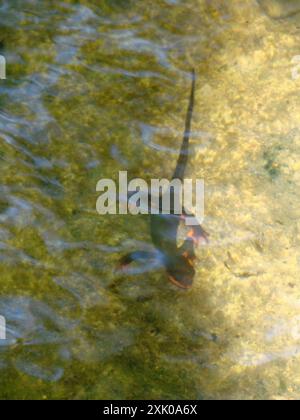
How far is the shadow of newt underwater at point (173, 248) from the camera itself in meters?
3.84

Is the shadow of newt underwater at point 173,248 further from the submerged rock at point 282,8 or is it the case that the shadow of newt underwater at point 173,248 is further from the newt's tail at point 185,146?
the submerged rock at point 282,8

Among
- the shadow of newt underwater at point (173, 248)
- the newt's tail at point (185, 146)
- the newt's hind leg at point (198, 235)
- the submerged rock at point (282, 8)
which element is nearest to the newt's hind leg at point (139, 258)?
the shadow of newt underwater at point (173, 248)

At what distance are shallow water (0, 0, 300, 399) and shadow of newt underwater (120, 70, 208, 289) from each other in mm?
89

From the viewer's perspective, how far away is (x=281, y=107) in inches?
184

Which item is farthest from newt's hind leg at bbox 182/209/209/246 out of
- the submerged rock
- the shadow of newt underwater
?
the submerged rock

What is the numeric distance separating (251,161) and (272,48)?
144 centimetres

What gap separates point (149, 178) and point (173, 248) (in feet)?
2.37

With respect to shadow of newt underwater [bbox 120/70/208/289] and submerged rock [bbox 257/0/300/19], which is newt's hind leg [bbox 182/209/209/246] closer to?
shadow of newt underwater [bbox 120/70/208/289]

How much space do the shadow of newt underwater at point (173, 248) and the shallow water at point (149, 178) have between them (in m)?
0.09

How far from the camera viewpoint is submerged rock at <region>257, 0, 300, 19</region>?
5.19 m

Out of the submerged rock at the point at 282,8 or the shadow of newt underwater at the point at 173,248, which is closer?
the shadow of newt underwater at the point at 173,248

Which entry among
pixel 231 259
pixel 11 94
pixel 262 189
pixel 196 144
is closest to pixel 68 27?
pixel 11 94

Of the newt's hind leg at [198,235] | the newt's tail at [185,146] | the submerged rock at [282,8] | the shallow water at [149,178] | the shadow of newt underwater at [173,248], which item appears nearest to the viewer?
the shallow water at [149,178]

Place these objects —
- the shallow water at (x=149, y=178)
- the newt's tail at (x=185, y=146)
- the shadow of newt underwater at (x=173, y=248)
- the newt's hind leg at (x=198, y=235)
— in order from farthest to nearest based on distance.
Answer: the newt's tail at (x=185, y=146) < the newt's hind leg at (x=198, y=235) < the shadow of newt underwater at (x=173, y=248) < the shallow water at (x=149, y=178)
